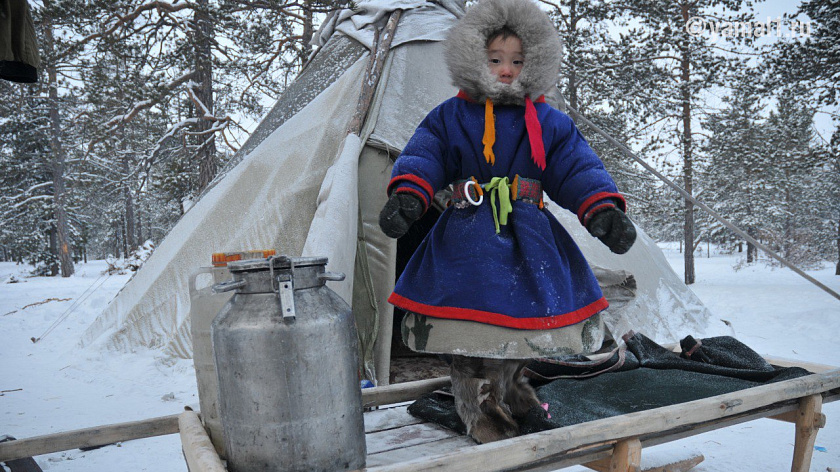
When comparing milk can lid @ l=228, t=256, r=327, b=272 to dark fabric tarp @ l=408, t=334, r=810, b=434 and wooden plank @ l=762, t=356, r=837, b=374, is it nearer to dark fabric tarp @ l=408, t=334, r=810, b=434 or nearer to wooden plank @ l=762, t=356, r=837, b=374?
dark fabric tarp @ l=408, t=334, r=810, b=434

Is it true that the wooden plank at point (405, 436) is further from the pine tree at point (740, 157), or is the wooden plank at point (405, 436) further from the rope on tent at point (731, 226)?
the pine tree at point (740, 157)

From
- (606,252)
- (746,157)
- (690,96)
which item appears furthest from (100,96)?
(746,157)

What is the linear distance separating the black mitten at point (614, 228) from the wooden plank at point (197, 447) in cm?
135

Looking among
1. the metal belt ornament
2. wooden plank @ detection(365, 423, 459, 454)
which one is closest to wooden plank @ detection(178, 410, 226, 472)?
wooden plank @ detection(365, 423, 459, 454)

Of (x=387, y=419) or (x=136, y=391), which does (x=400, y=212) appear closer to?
(x=387, y=419)

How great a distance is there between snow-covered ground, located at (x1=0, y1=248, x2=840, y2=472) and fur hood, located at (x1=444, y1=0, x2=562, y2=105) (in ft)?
5.29

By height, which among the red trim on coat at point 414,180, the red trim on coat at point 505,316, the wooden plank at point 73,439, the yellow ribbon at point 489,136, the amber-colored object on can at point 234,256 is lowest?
the wooden plank at point 73,439

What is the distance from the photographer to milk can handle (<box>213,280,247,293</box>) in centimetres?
129

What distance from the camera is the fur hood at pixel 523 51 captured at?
1.93 meters

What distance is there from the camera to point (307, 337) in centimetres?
131

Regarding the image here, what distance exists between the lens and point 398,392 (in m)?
2.28

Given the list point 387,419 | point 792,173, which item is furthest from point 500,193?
point 792,173

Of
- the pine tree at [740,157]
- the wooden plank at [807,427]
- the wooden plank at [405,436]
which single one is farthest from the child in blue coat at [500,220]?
the pine tree at [740,157]

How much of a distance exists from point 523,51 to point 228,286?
1.36 metres
